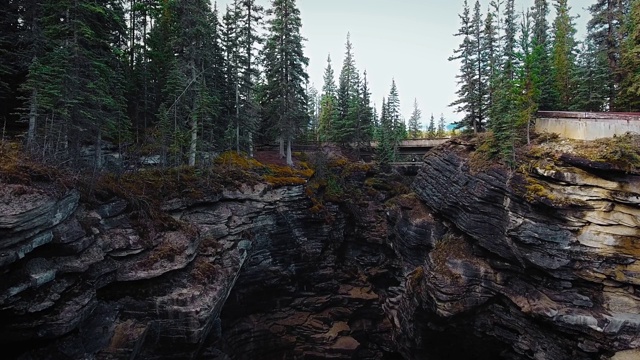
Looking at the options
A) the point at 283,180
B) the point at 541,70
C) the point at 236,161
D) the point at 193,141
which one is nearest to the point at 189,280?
the point at 193,141

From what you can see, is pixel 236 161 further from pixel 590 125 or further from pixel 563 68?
pixel 563 68

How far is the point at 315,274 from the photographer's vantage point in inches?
1001

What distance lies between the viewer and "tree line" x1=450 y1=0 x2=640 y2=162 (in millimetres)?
16922

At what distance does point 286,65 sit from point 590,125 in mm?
20244

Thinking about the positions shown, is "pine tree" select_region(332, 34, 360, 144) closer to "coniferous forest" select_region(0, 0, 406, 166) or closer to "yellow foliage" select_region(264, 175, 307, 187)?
"coniferous forest" select_region(0, 0, 406, 166)

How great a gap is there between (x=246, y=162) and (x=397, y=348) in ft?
55.3

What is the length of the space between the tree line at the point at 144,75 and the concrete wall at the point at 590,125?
58.0 feet

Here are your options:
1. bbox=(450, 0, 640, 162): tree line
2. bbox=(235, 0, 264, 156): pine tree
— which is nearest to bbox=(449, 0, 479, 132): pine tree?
bbox=(450, 0, 640, 162): tree line

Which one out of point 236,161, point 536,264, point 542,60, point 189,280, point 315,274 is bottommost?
point 315,274

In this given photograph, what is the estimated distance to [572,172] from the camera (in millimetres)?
13938

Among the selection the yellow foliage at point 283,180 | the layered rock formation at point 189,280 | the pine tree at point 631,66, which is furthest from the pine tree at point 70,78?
the pine tree at point 631,66

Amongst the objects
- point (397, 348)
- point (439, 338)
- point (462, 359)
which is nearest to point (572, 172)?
point (439, 338)

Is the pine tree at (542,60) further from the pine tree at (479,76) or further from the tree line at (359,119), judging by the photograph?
the tree line at (359,119)

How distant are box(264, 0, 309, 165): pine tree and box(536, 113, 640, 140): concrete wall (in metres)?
17.6
